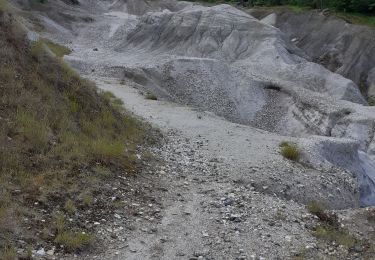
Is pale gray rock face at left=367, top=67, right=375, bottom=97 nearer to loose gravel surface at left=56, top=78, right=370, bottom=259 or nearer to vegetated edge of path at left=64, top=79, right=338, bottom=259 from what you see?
vegetated edge of path at left=64, top=79, right=338, bottom=259

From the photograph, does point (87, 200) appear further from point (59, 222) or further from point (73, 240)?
point (73, 240)

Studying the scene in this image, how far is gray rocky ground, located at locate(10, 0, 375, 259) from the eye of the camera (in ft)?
42.0

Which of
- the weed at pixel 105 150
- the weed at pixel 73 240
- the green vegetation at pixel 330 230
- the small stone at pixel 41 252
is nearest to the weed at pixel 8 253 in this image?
the small stone at pixel 41 252

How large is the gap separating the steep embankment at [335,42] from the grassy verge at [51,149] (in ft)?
123

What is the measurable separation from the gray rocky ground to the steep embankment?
5163 mm

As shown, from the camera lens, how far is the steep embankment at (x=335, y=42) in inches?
2040

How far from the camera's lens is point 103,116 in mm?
18484

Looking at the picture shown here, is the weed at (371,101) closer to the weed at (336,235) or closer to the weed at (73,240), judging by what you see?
the weed at (336,235)

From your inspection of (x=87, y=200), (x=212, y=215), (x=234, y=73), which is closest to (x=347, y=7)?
(x=234, y=73)

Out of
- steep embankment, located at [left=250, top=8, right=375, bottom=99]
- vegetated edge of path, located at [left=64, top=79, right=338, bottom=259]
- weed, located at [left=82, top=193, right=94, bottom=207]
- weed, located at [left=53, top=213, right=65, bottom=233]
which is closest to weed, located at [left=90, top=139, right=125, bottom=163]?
vegetated edge of path, located at [left=64, top=79, right=338, bottom=259]

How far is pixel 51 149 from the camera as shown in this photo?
14.5 meters

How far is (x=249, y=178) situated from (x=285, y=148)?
14.4 feet

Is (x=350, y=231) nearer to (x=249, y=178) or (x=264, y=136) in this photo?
(x=249, y=178)

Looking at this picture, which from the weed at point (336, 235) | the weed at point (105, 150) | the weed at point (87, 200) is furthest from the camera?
the weed at point (105, 150)
